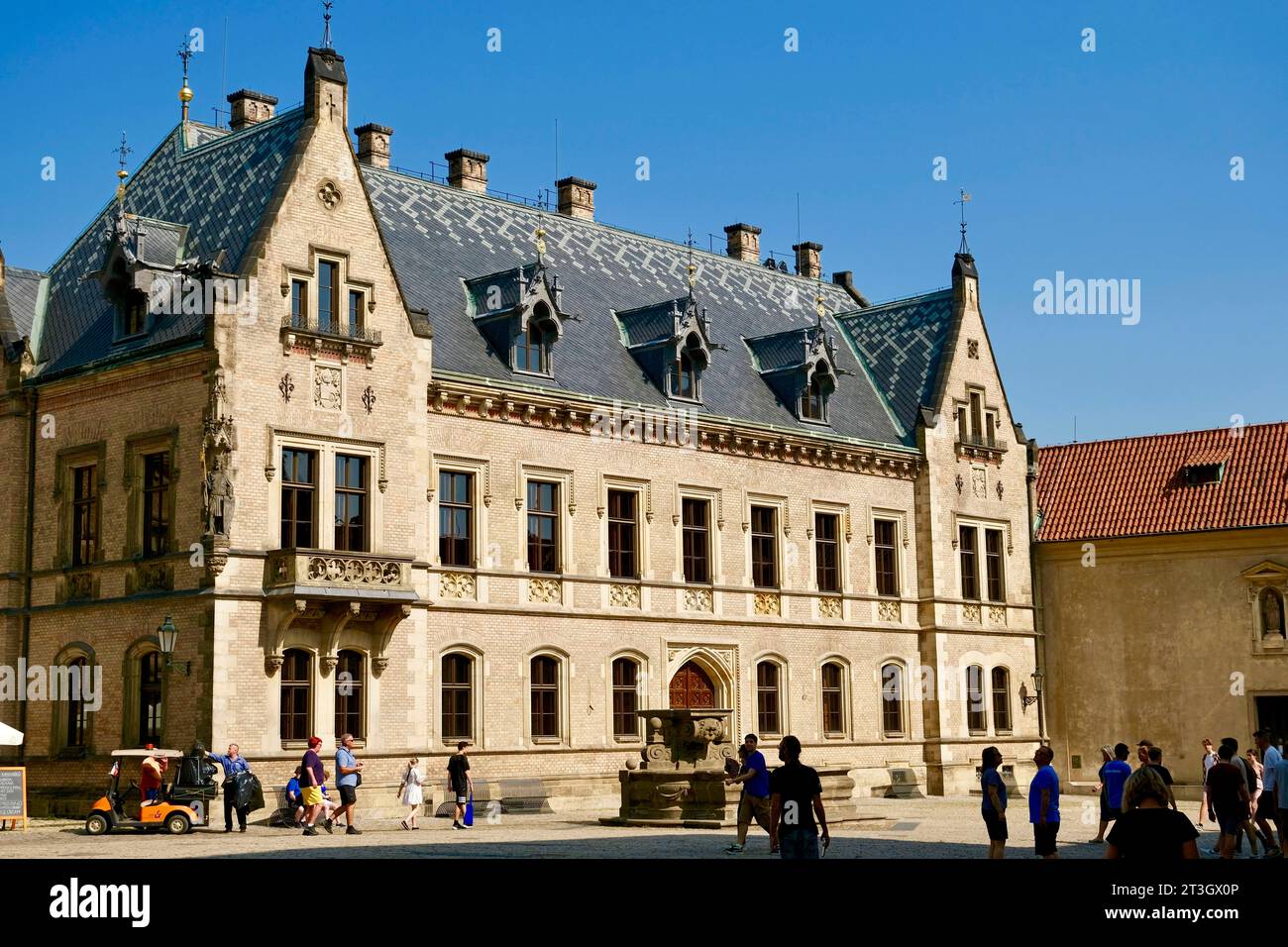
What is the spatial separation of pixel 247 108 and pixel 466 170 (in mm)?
5960

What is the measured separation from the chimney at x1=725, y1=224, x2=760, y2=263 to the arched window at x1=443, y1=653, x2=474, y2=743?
830 inches

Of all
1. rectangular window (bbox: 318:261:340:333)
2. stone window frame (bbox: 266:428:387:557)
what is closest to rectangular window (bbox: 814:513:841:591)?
stone window frame (bbox: 266:428:387:557)

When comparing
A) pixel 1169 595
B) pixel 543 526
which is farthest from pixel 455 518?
pixel 1169 595

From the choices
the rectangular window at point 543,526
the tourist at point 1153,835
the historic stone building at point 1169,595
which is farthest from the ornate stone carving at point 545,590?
the tourist at point 1153,835

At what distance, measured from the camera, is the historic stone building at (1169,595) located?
4694 cm

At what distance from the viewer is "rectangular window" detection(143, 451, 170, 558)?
110ft

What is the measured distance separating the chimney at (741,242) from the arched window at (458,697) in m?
21.1

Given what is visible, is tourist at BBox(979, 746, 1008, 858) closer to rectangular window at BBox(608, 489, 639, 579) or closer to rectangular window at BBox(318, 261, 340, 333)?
rectangular window at BBox(318, 261, 340, 333)

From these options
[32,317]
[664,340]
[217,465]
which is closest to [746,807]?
[217,465]

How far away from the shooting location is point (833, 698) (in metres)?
44.5

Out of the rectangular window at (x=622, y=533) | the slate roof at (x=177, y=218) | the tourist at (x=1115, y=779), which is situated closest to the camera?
the tourist at (x=1115, y=779)

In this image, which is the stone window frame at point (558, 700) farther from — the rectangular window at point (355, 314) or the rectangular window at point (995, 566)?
the rectangular window at point (995, 566)

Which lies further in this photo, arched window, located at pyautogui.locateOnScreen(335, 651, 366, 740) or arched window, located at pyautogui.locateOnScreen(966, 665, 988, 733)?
arched window, located at pyautogui.locateOnScreen(966, 665, 988, 733)

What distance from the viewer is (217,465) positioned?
1258 inches
